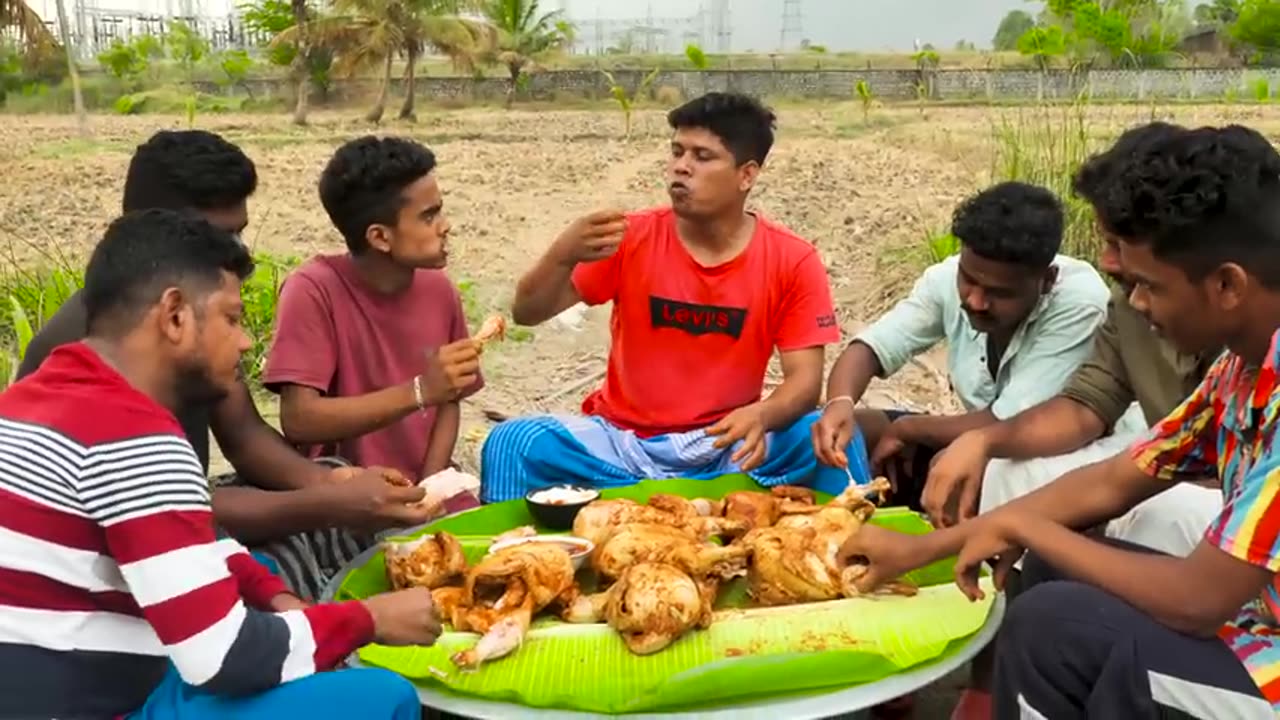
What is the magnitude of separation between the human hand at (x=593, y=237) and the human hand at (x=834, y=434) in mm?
833

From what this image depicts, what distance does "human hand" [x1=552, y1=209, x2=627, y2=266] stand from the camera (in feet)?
11.4

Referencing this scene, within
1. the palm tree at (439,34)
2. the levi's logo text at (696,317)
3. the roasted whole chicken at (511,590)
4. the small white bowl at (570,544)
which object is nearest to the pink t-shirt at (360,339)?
the levi's logo text at (696,317)

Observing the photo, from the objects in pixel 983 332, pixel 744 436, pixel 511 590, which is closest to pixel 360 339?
pixel 744 436

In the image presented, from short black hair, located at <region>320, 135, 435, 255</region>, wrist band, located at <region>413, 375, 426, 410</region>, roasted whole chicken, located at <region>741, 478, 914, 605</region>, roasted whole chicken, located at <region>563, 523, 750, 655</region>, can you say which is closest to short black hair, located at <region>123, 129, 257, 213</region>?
short black hair, located at <region>320, 135, 435, 255</region>

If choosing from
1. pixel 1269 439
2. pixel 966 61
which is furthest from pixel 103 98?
pixel 1269 439

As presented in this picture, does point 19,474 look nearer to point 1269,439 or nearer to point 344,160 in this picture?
point 344,160

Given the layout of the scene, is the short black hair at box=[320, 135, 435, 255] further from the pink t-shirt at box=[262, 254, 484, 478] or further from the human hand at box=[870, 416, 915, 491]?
the human hand at box=[870, 416, 915, 491]

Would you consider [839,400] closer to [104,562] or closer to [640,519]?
[640,519]

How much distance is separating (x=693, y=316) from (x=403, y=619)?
6.00 feet

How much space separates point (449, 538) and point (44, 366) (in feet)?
3.13

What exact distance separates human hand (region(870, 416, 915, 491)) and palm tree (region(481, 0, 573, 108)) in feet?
89.8

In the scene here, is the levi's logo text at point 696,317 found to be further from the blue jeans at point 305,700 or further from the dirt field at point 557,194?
the blue jeans at point 305,700

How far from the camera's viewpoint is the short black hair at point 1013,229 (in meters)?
3.08

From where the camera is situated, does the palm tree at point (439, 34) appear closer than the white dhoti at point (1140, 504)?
No
